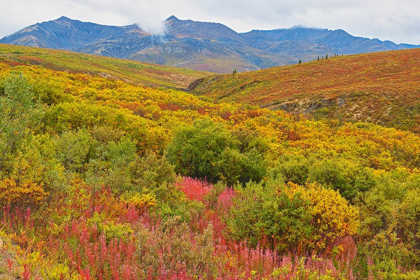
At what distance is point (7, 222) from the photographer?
153 inches

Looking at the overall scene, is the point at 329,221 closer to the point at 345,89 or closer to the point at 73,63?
the point at 345,89

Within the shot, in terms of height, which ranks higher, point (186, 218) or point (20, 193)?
point (20, 193)

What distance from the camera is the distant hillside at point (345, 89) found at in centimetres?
3020

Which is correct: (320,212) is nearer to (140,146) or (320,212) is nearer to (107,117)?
(140,146)

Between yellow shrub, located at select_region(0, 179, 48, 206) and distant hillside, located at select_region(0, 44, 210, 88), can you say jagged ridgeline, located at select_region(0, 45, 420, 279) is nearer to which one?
yellow shrub, located at select_region(0, 179, 48, 206)

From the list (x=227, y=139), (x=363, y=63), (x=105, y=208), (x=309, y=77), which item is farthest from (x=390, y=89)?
(x=105, y=208)

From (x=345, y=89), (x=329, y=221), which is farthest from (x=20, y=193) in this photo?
(x=345, y=89)

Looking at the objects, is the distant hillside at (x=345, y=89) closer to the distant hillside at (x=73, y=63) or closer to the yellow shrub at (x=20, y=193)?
the distant hillside at (x=73, y=63)

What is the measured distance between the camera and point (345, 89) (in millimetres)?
36812

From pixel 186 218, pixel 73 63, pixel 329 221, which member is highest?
pixel 73 63

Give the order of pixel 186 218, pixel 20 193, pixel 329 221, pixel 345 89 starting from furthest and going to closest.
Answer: pixel 345 89 → pixel 186 218 → pixel 329 221 → pixel 20 193

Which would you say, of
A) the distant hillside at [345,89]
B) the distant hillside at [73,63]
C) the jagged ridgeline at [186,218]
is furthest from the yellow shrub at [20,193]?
the distant hillside at [73,63]

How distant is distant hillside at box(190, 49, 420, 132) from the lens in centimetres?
3020

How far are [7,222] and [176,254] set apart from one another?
8.31 ft
